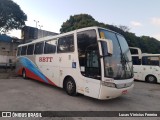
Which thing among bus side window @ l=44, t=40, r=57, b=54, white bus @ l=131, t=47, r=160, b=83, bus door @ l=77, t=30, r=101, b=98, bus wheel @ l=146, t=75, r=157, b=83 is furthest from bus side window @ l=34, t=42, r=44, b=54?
bus wheel @ l=146, t=75, r=157, b=83

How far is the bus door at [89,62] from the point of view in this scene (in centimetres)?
613

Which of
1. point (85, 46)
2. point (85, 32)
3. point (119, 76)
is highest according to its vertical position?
point (85, 32)

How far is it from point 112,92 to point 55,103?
7.43ft

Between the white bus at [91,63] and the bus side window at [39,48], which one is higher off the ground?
the bus side window at [39,48]

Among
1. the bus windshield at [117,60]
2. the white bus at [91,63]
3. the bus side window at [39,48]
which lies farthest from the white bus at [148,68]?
the bus side window at [39,48]

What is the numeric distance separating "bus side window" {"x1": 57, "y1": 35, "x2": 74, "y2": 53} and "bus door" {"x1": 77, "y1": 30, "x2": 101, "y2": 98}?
0.54 metres

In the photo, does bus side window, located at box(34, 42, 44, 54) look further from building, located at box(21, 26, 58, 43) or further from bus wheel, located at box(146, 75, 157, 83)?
building, located at box(21, 26, 58, 43)

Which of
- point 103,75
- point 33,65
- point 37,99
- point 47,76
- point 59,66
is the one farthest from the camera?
point 33,65

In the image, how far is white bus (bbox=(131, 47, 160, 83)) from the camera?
44.0 ft

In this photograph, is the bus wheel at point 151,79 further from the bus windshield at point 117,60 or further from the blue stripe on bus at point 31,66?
the blue stripe on bus at point 31,66

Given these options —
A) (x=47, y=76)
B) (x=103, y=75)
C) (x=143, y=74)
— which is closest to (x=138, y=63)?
(x=143, y=74)

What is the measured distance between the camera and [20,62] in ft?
45.3

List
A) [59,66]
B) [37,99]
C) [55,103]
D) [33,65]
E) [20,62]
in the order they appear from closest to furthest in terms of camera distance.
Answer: [55,103], [37,99], [59,66], [33,65], [20,62]

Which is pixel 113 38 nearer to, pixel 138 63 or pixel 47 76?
pixel 47 76
